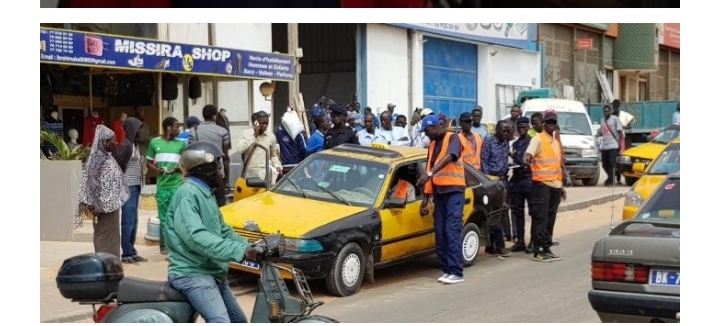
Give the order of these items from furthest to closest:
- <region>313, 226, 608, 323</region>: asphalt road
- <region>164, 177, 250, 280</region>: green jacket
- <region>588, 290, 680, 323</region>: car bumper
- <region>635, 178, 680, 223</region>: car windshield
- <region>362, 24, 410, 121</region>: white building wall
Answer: <region>362, 24, 410, 121</region>: white building wall < <region>313, 226, 608, 323</region>: asphalt road < <region>635, 178, 680, 223</region>: car windshield < <region>588, 290, 680, 323</region>: car bumper < <region>164, 177, 250, 280</region>: green jacket

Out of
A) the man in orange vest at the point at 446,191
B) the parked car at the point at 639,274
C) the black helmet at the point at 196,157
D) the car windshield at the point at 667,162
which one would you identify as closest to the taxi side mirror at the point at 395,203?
the man in orange vest at the point at 446,191

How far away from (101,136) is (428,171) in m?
3.10

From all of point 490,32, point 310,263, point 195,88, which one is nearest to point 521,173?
point 310,263

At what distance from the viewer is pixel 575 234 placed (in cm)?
1258

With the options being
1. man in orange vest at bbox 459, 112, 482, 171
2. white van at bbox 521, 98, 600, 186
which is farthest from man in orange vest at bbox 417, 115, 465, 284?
white van at bbox 521, 98, 600, 186

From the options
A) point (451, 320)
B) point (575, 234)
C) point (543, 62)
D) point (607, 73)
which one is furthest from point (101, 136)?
point (607, 73)

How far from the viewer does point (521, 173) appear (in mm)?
10500

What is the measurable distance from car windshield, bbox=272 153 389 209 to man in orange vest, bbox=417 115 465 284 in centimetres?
48

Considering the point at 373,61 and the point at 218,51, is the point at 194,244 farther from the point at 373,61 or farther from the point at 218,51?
the point at 373,61

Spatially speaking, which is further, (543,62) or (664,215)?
(543,62)

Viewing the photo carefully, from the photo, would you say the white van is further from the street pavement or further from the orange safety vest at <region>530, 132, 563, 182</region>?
the orange safety vest at <region>530, 132, 563, 182</region>

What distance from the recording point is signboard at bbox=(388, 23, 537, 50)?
22.3 metres

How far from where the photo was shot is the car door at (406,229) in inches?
340

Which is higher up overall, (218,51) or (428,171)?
(218,51)
